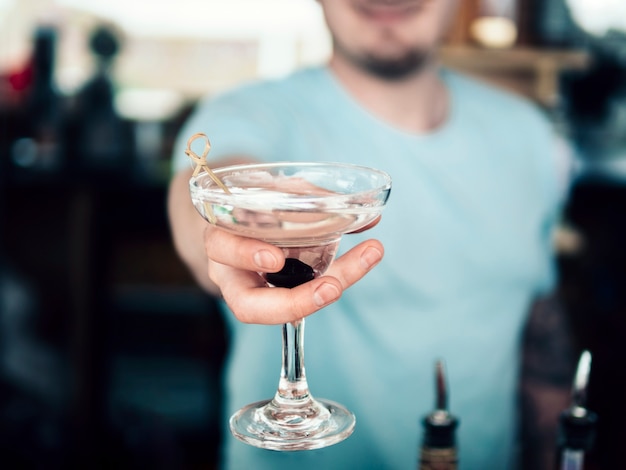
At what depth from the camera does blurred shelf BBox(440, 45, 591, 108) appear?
244cm

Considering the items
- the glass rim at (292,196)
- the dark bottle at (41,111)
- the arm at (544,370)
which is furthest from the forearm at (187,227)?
the dark bottle at (41,111)

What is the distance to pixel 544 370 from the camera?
55.7 inches

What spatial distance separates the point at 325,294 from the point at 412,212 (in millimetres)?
724

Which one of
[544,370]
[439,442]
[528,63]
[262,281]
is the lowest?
[544,370]

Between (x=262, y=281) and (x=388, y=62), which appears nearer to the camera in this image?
(x=262, y=281)

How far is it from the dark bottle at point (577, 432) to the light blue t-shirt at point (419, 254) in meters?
0.39

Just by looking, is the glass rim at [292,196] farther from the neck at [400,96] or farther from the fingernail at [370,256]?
the neck at [400,96]

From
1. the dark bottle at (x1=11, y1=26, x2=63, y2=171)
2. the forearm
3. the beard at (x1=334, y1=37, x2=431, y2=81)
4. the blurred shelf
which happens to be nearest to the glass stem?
the forearm

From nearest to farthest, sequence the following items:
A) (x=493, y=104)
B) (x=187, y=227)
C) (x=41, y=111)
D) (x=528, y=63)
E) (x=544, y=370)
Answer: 1. (x=187, y=227)
2. (x=544, y=370)
3. (x=493, y=104)
4. (x=41, y=111)
5. (x=528, y=63)

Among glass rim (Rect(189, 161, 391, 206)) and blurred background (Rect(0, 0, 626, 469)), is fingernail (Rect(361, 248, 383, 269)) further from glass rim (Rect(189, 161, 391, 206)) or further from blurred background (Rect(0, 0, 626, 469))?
blurred background (Rect(0, 0, 626, 469))

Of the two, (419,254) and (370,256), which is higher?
(370,256)

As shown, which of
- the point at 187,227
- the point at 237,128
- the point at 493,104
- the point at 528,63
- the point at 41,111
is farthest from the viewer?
the point at 528,63

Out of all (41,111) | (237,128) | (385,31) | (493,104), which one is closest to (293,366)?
(237,128)

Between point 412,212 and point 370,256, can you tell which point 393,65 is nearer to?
point 412,212
